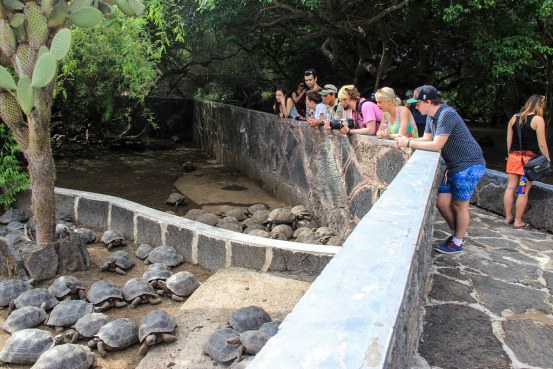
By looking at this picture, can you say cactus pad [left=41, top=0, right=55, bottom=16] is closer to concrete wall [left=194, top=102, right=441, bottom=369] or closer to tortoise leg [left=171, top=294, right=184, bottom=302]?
tortoise leg [left=171, top=294, right=184, bottom=302]

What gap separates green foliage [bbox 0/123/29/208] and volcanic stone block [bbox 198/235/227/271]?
3316mm

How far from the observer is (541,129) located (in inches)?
195

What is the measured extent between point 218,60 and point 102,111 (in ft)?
16.0

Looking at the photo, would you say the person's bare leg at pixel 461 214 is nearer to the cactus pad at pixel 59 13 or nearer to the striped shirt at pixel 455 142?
the striped shirt at pixel 455 142

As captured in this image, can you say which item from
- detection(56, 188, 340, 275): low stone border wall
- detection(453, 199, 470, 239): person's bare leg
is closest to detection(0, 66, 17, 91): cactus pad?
detection(56, 188, 340, 275): low stone border wall

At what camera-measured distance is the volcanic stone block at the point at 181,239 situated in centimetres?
534

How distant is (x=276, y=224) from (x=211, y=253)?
1.56 metres

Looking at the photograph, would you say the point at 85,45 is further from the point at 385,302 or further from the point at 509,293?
the point at 385,302

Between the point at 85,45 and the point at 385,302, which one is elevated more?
the point at 85,45

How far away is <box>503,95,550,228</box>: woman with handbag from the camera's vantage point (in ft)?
16.3

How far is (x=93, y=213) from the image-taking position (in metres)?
6.56

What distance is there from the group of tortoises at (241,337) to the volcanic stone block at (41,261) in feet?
7.79

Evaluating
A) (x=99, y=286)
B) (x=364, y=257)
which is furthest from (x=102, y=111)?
(x=364, y=257)

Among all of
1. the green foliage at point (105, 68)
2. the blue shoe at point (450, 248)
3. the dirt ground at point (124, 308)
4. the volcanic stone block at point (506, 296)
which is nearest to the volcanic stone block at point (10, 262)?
the dirt ground at point (124, 308)
